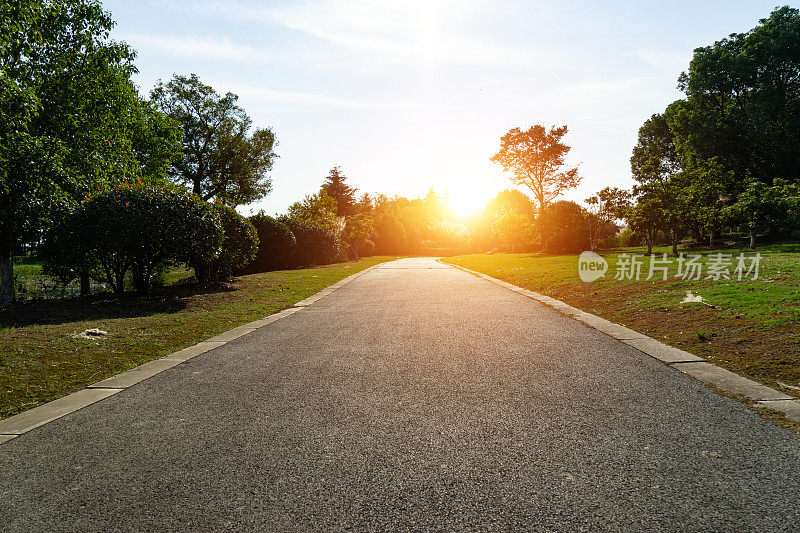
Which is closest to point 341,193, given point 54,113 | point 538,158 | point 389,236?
point 389,236

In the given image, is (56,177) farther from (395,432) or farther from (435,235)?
(435,235)

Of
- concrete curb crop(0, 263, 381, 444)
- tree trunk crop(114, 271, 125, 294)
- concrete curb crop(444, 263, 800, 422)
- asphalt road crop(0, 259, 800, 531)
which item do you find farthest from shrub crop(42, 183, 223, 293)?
concrete curb crop(444, 263, 800, 422)

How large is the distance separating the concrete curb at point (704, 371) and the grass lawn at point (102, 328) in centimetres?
607

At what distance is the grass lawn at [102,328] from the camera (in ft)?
14.3

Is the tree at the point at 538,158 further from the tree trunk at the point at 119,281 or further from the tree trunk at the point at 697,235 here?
the tree trunk at the point at 119,281

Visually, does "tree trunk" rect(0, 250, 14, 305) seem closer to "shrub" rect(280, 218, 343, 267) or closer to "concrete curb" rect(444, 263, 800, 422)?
"concrete curb" rect(444, 263, 800, 422)

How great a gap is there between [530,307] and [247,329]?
18.4 ft

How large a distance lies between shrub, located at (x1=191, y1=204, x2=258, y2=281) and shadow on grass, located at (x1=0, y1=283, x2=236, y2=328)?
2.43 meters

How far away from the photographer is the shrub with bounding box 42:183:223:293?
9.50 m

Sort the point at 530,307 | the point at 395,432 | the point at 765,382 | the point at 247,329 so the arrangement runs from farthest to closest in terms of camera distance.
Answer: the point at 530,307 → the point at 247,329 → the point at 765,382 → the point at 395,432

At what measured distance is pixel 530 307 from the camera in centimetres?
894

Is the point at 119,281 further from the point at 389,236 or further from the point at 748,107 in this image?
the point at 389,236

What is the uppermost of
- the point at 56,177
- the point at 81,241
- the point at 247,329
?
the point at 56,177

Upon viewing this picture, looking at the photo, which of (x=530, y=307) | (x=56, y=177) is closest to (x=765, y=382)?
(x=530, y=307)
